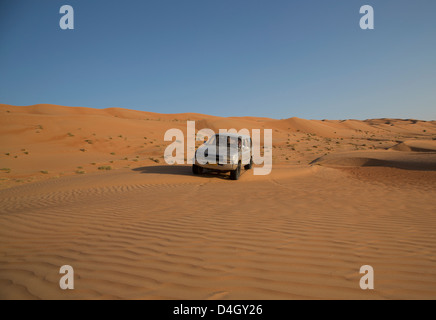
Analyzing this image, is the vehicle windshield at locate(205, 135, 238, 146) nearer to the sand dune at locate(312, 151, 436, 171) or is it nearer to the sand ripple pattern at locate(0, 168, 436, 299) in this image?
the sand ripple pattern at locate(0, 168, 436, 299)

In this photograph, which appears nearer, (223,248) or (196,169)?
(223,248)

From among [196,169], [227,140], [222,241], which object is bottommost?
[222,241]

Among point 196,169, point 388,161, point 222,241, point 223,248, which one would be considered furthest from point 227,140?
point 388,161

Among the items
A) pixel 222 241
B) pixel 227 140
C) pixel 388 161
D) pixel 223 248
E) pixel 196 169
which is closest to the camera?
pixel 223 248

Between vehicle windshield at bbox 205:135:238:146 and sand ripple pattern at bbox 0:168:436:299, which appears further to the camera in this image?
vehicle windshield at bbox 205:135:238:146

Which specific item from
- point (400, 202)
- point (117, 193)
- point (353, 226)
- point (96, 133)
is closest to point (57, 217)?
point (117, 193)

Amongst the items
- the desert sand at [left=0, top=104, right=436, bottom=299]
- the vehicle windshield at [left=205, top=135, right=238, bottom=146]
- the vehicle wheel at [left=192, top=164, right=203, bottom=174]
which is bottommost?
the desert sand at [left=0, top=104, right=436, bottom=299]

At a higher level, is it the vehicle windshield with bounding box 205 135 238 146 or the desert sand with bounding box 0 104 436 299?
the vehicle windshield with bounding box 205 135 238 146

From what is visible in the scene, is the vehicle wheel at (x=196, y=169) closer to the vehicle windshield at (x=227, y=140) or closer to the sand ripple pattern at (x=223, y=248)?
the vehicle windshield at (x=227, y=140)

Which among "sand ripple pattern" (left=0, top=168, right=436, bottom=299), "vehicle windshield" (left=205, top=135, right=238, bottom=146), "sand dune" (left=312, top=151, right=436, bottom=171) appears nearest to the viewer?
"sand ripple pattern" (left=0, top=168, right=436, bottom=299)

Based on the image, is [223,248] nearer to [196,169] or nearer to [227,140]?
→ [227,140]

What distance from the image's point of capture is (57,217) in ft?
16.0

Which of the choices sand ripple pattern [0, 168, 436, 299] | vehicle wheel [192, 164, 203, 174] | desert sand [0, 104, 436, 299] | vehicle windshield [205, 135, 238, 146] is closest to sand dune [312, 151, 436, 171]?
desert sand [0, 104, 436, 299]
